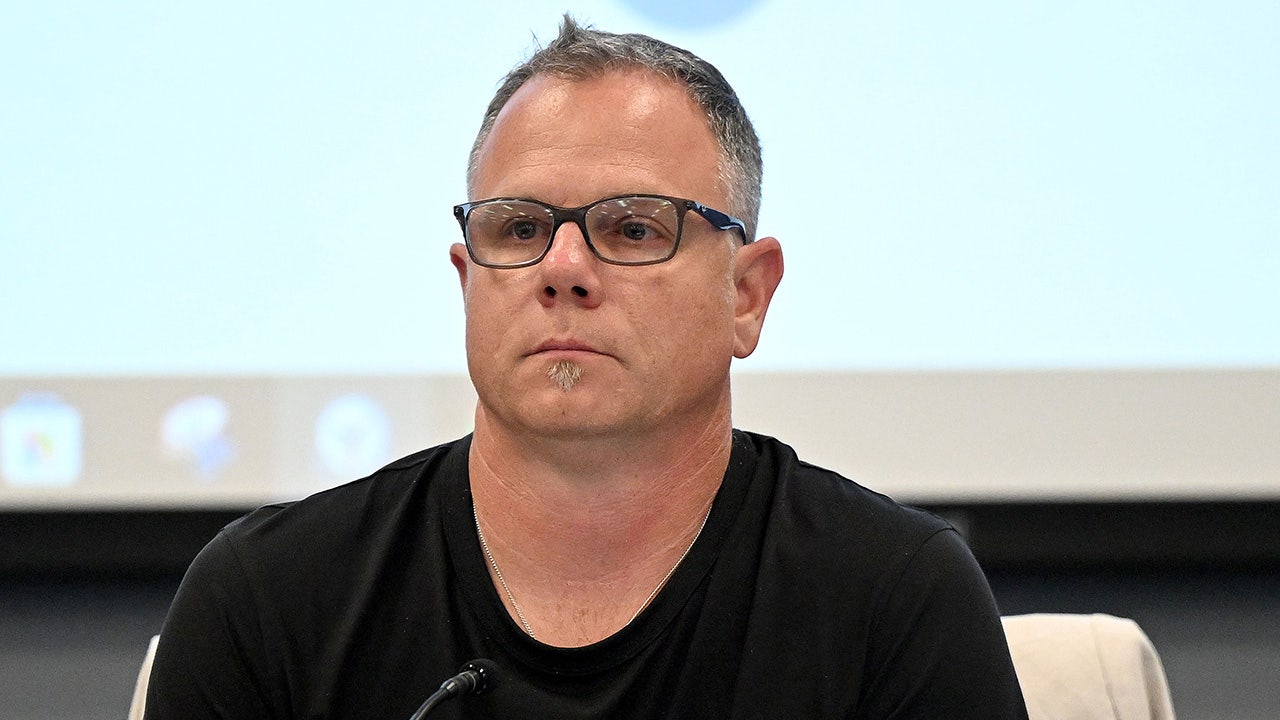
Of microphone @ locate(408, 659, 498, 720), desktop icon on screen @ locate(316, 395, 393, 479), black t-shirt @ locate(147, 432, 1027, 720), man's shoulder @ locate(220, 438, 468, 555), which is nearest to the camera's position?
microphone @ locate(408, 659, 498, 720)

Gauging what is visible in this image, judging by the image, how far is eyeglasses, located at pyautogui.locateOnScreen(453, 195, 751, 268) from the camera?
1.18 m

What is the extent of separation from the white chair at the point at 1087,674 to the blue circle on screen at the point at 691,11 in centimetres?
221

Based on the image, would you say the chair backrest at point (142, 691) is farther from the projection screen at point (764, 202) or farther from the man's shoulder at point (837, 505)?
the projection screen at point (764, 202)

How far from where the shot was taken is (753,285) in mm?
1358

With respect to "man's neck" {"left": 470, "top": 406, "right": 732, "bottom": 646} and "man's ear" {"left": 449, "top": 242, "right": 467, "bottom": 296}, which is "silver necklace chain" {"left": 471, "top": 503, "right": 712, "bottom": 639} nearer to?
"man's neck" {"left": 470, "top": 406, "right": 732, "bottom": 646}

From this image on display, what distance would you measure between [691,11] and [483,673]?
2404mm

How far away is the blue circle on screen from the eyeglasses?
2083mm

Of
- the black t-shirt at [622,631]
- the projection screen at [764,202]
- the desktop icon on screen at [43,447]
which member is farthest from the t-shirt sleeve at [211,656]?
the desktop icon on screen at [43,447]

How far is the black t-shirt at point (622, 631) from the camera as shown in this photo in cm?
115

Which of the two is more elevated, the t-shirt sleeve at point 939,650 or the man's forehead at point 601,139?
the man's forehead at point 601,139

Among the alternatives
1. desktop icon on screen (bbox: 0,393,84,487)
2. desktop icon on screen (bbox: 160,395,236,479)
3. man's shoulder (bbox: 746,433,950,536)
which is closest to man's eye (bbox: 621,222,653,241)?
man's shoulder (bbox: 746,433,950,536)

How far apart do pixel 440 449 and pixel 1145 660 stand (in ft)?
2.49

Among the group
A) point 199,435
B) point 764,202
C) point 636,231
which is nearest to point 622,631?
point 636,231

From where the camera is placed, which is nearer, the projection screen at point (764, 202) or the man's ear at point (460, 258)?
the man's ear at point (460, 258)
